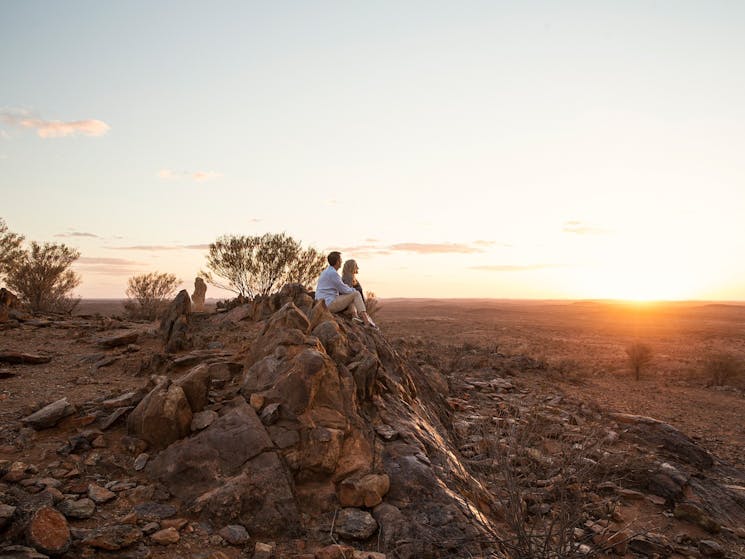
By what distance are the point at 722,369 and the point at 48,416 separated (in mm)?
20579

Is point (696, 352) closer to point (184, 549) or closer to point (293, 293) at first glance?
point (293, 293)

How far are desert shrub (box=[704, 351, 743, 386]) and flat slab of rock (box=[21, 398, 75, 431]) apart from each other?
19876 mm

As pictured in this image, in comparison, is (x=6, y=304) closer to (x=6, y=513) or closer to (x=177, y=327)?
(x=177, y=327)

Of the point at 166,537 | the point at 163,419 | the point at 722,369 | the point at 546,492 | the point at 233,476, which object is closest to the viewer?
the point at 166,537

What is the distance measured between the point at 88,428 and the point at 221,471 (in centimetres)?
241

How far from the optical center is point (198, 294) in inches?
797

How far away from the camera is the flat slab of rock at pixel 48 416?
6293 mm

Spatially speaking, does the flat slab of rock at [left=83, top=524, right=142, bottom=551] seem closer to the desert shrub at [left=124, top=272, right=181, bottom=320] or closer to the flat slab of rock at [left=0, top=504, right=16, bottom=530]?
the flat slab of rock at [left=0, top=504, right=16, bottom=530]

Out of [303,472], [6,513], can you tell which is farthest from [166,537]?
[303,472]

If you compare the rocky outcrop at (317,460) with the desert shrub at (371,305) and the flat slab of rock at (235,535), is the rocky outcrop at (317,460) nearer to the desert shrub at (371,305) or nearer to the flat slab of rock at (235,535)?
A: the flat slab of rock at (235,535)

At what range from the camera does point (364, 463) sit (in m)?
5.96

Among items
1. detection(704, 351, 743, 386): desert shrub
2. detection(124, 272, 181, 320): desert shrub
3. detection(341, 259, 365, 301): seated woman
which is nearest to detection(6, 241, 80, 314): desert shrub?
detection(124, 272, 181, 320): desert shrub

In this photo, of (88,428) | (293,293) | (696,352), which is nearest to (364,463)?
Result: (88,428)

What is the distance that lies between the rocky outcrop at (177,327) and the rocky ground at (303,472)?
4.58ft
